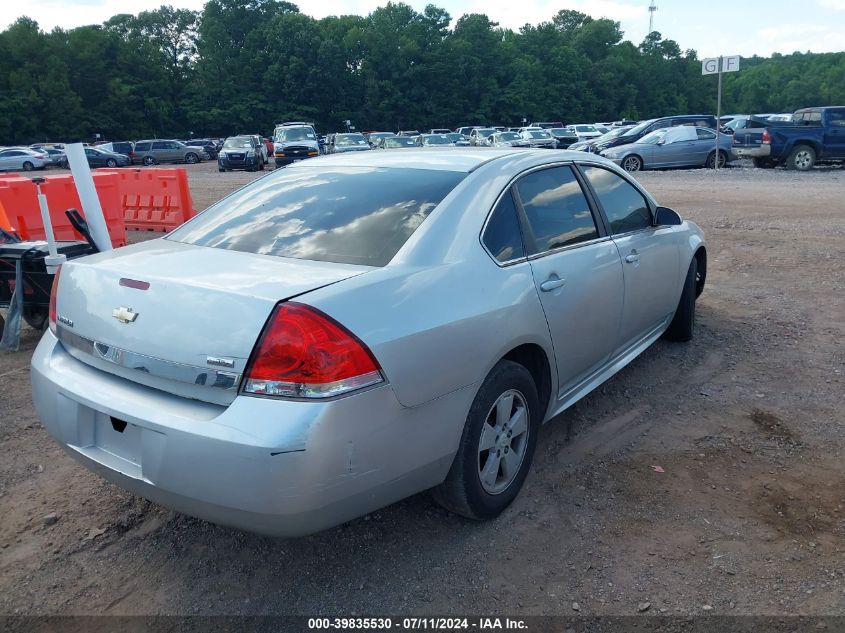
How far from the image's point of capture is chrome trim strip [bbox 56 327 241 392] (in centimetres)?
241

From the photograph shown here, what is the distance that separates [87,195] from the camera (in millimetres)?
6188

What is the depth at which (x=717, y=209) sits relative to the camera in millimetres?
12836

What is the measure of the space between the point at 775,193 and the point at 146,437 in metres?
15.7

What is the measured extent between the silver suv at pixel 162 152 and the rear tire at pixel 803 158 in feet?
119

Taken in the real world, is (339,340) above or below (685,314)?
above

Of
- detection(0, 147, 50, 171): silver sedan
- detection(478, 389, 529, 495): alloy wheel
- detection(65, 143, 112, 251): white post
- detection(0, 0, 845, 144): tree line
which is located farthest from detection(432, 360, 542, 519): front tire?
detection(0, 0, 845, 144): tree line

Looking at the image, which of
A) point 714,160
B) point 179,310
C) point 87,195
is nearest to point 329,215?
A: point 179,310

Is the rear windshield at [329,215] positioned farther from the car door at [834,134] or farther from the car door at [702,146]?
the car door at [702,146]

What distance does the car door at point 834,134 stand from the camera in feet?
66.4

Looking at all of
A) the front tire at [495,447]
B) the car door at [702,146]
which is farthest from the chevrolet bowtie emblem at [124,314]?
the car door at [702,146]

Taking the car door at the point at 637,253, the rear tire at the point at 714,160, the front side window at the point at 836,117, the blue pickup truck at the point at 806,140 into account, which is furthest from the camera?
the rear tire at the point at 714,160

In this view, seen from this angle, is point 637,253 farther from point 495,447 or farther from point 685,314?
point 495,447

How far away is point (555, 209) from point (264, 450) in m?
2.17

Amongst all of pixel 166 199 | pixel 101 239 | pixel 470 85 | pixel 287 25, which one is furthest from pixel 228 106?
pixel 101 239
